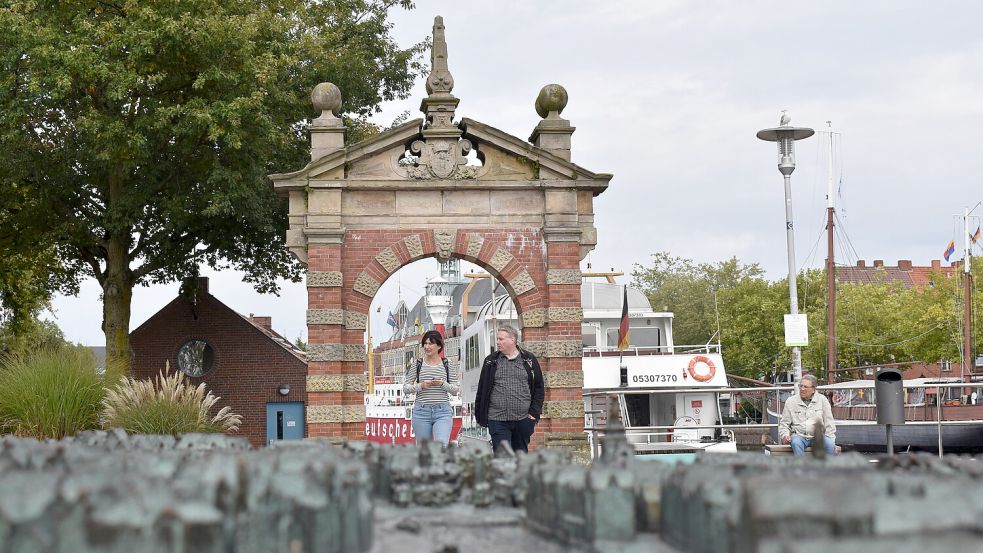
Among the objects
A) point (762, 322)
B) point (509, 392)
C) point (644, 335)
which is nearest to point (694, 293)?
point (762, 322)

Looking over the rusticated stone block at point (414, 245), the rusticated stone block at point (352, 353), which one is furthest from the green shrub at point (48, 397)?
the rusticated stone block at point (414, 245)

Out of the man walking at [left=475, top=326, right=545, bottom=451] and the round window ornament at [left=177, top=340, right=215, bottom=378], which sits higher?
the round window ornament at [left=177, top=340, right=215, bottom=378]

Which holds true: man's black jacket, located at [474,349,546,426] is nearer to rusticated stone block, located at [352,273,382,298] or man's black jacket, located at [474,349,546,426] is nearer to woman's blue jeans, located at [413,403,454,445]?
woman's blue jeans, located at [413,403,454,445]

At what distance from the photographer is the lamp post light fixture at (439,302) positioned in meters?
65.5

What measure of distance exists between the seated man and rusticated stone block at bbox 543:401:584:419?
13.0 feet

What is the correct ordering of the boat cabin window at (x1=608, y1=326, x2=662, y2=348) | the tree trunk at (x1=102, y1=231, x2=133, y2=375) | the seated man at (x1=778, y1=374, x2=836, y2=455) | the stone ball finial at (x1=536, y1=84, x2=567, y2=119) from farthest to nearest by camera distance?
the boat cabin window at (x1=608, y1=326, x2=662, y2=348) < the tree trunk at (x1=102, y1=231, x2=133, y2=375) < the stone ball finial at (x1=536, y1=84, x2=567, y2=119) < the seated man at (x1=778, y1=374, x2=836, y2=455)

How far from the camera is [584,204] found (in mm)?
17531

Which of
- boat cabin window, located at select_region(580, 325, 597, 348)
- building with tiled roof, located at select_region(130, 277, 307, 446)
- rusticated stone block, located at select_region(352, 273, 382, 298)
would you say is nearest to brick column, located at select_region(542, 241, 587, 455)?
rusticated stone block, located at select_region(352, 273, 382, 298)

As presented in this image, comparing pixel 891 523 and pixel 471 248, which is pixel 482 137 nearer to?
pixel 471 248

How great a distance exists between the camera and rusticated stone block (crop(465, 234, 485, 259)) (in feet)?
56.7

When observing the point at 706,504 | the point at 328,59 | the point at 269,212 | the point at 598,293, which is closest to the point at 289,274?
the point at 269,212

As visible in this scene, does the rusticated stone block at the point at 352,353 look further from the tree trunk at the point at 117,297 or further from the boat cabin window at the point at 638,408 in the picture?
the boat cabin window at the point at 638,408

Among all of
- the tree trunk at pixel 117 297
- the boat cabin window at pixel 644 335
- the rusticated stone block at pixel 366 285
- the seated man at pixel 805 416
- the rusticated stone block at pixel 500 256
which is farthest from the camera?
the boat cabin window at pixel 644 335

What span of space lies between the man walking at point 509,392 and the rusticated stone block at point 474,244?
17.9 ft
